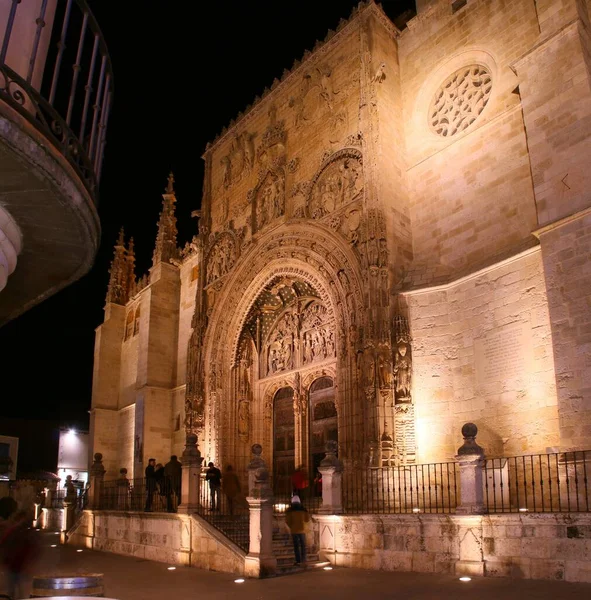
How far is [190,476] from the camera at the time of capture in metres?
11.6

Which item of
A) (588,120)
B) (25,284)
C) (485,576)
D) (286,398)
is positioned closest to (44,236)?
(25,284)

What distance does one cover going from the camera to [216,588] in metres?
8.33

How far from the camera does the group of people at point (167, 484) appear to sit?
12562mm

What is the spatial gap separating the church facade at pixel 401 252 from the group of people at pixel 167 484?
220 cm

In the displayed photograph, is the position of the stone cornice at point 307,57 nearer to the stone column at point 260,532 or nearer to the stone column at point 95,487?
the stone column at point 95,487

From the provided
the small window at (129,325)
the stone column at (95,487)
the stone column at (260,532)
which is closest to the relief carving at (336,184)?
the stone column at (260,532)

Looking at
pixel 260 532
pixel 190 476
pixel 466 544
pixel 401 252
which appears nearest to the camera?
Result: pixel 466 544

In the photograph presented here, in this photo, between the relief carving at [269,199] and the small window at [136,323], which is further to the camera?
the small window at [136,323]

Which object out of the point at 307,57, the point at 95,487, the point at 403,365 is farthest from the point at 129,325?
the point at 403,365

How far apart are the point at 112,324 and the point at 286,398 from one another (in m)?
10.6

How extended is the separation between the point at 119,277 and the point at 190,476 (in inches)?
575

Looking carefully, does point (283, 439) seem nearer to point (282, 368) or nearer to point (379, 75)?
point (282, 368)

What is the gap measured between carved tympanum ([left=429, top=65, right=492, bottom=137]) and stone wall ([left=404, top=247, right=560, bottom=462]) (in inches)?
138

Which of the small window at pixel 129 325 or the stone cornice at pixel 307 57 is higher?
the stone cornice at pixel 307 57
